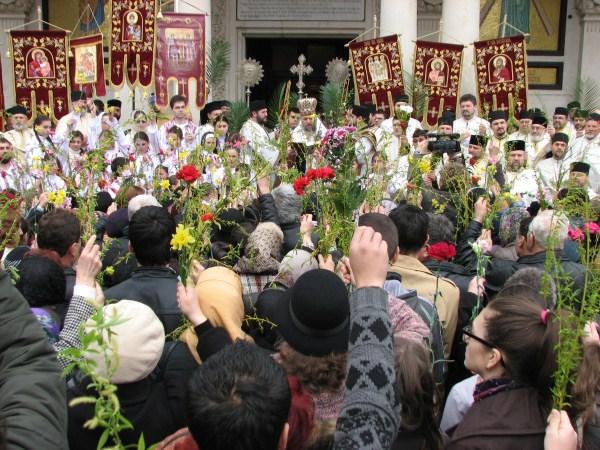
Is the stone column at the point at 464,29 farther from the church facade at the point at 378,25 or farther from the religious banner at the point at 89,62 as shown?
the religious banner at the point at 89,62

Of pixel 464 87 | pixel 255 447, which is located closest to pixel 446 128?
pixel 464 87

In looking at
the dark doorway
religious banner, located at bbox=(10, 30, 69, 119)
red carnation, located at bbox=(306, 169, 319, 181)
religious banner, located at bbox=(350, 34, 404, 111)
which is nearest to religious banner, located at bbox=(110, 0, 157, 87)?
religious banner, located at bbox=(10, 30, 69, 119)

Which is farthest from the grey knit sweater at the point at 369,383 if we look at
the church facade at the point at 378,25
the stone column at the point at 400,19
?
the church facade at the point at 378,25

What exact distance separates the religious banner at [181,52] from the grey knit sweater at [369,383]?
11.7 m

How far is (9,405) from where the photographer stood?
1.54 meters

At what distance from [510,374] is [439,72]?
11.7 m

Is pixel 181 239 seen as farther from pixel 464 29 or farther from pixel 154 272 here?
pixel 464 29

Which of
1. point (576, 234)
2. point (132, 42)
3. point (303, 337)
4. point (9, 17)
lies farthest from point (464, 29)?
point (303, 337)

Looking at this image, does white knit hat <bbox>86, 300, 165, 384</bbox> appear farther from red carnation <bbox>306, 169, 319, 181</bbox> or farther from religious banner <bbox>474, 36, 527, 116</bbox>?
religious banner <bbox>474, 36, 527, 116</bbox>

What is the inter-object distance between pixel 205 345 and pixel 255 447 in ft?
2.86

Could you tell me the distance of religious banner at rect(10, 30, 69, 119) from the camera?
1256 centimetres

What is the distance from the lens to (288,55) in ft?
65.7

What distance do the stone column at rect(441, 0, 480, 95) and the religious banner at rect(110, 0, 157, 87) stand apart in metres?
5.42

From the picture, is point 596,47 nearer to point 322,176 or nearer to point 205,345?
point 322,176
